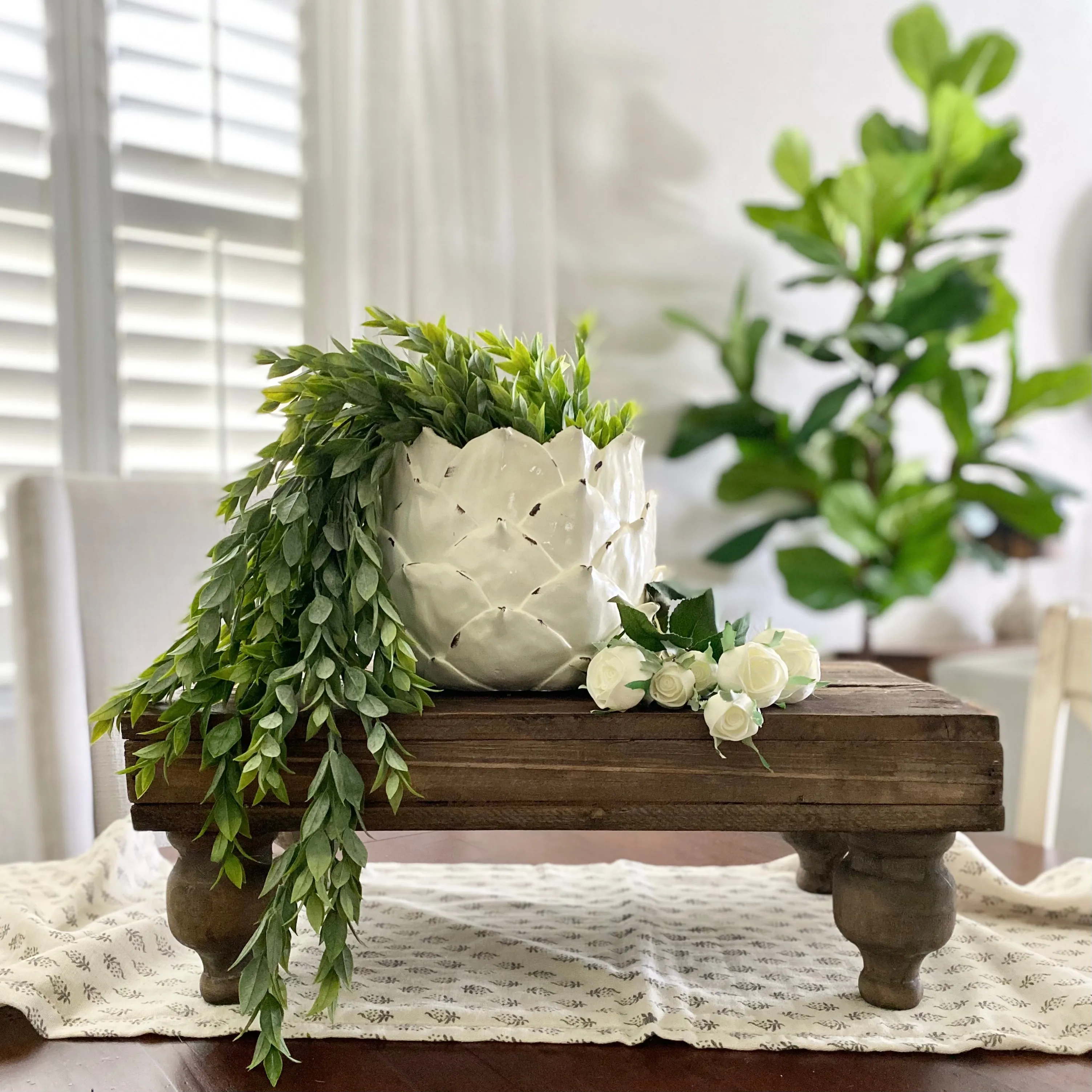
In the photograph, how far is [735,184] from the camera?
280cm

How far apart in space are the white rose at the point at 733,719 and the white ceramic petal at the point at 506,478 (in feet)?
0.52

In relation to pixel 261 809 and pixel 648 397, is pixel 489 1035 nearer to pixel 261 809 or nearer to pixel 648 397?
pixel 261 809

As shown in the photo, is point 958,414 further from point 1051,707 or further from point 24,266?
point 24,266

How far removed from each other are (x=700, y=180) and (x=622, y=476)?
2.28 meters

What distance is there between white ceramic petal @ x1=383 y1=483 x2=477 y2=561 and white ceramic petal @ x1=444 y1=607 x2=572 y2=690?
0.05 meters

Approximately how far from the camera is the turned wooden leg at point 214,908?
611mm

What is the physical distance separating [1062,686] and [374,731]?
34.9 inches

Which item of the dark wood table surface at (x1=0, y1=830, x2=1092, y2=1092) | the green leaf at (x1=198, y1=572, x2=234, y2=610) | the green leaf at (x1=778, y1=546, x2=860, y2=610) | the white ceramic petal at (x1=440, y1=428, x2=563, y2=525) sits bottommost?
the green leaf at (x1=778, y1=546, x2=860, y2=610)

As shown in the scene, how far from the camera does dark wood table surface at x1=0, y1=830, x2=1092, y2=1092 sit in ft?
1.73

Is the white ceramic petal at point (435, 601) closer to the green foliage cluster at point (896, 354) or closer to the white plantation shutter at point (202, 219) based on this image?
the white plantation shutter at point (202, 219)

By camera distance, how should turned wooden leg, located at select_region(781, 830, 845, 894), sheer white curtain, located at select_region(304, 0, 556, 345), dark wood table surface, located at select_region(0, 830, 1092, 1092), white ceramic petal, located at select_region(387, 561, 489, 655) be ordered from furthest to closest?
sheer white curtain, located at select_region(304, 0, 556, 345), turned wooden leg, located at select_region(781, 830, 845, 894), white ceramic petal, located at select_region(387, 561, 489, 655), dark wood table surface, located at select_region(0, 830, 1092, 1092)

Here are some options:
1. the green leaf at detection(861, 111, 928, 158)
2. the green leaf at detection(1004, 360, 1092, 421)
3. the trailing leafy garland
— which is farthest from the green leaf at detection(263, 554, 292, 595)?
the green leaf at detection(1004, 360, 1092, 421)

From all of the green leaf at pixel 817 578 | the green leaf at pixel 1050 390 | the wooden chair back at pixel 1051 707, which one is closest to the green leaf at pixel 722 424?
the green leaf at pixel 817 578

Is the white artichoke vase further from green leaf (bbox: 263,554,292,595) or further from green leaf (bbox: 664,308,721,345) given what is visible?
green leaf (bbox: 664,308,721,345)
